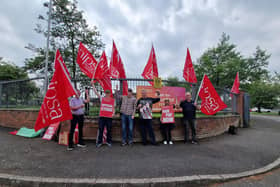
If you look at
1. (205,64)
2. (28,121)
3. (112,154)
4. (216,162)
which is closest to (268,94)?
(205,64)

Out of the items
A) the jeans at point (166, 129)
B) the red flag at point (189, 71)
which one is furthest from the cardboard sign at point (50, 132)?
the red flag at point (189, 71)

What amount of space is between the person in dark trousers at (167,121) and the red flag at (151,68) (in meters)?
2.49

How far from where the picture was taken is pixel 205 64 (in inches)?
719

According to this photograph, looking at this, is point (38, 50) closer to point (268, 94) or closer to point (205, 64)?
point (205, 64)

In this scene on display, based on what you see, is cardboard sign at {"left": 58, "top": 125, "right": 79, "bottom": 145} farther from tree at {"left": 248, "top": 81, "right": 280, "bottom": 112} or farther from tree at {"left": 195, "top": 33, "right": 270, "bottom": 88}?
tree at {"left": 248, "top": 81, "right": 280, "bottom": 112}

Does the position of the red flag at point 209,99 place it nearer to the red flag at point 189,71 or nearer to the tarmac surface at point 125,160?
the tarmac surface at point 125,160

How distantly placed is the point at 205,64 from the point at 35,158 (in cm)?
1919

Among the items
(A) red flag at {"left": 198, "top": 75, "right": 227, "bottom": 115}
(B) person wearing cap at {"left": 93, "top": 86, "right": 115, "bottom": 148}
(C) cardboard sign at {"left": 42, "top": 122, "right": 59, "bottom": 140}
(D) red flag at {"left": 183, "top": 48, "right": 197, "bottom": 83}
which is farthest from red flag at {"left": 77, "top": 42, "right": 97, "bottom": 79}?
(D) red flag at {"left": 183, "top": 48, "right": 197, "bottom": 83}

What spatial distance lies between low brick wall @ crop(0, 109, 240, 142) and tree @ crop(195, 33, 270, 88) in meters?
9.30

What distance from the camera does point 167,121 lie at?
5121mm

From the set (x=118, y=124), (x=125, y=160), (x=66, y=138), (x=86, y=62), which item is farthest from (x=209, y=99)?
(x=66, y=138)

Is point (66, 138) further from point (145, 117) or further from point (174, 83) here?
point (174, 83)

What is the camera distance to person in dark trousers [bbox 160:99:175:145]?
16.8 ft

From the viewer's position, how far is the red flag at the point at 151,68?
739 cm
